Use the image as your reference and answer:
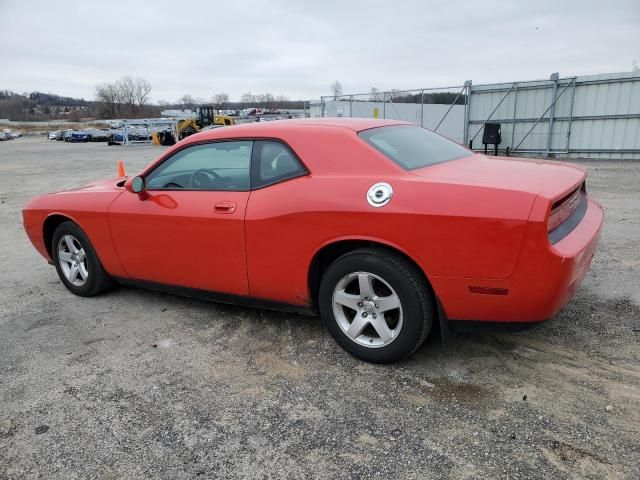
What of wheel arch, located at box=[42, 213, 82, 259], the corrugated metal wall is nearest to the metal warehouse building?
the corrugated metal wall

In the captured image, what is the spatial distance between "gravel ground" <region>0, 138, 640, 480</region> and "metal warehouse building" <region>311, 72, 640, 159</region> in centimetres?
1321

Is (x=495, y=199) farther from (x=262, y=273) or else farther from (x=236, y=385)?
(x=236, y=385)

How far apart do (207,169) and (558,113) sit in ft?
51.2

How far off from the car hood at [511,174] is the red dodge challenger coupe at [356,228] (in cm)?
2

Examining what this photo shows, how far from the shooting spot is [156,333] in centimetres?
377

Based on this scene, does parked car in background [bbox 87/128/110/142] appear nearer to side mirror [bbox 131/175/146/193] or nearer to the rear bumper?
side mirror [bbox 131/175/146/193]

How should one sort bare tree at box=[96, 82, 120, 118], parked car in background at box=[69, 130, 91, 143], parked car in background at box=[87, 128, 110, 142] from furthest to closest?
bare tree at box=[96, 82, 120, 118], parked car in background at box=[69, 130, 91, 143], parked car in background at box=[87, 128, 110, 142]

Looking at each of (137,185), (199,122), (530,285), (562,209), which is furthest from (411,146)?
(199,122)

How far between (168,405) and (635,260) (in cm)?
461

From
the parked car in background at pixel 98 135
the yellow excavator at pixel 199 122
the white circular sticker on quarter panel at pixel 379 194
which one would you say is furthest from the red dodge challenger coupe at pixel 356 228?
the parked car in background at pixel 98 135

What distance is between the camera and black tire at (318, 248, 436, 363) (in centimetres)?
283

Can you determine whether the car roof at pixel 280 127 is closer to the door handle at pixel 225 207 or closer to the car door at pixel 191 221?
the car door at pixel 191 221

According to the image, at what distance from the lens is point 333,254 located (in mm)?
3201

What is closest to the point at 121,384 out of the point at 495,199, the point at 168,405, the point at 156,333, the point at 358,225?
the point at 168,405
